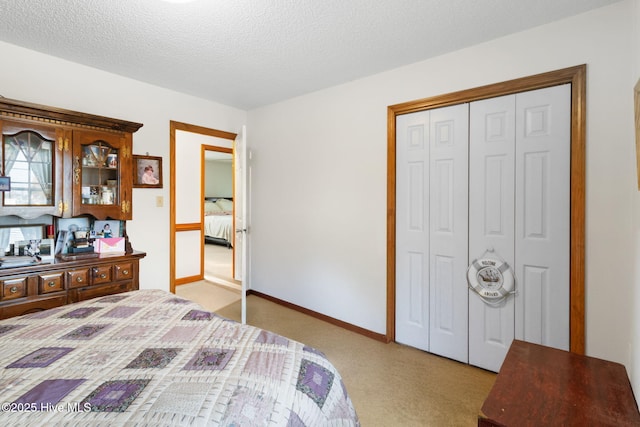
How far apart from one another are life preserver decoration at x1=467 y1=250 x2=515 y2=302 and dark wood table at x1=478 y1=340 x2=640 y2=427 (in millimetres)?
892

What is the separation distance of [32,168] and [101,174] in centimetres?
46

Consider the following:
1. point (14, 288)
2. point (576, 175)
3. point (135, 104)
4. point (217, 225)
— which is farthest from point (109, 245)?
point (217, 225)

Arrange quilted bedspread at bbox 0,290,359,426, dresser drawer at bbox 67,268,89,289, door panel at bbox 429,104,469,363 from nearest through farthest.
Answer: quilted bedspread at bbox 0,290,359,426, dresser drawer at bbox 67,268,89,289, door panel at bbox 429,104,469,363

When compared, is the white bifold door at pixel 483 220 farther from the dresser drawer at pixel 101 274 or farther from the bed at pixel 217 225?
the bed at pixel 217 225

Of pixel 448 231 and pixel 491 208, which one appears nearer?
pixel 491 208

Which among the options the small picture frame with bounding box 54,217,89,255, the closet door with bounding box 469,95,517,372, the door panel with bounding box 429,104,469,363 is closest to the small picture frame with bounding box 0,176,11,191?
the small picture frame with bounding box 54,217,89,255

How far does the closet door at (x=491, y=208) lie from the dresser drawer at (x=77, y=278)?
306cm

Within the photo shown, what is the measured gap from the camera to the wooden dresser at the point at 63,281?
82.6 inches

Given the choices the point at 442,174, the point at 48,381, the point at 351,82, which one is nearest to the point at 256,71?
the point at 351,82

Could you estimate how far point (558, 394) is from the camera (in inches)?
45.3

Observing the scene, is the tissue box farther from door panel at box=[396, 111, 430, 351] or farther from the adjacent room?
door panel at box=[396, 111, 430, 351]

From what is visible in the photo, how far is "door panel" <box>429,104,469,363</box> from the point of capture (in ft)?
8.19

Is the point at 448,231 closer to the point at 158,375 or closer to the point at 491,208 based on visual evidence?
the point at 491,208

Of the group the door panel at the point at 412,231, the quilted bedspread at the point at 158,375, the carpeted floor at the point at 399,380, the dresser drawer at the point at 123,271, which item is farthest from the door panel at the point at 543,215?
the dresser drawer at the point at 123,271
